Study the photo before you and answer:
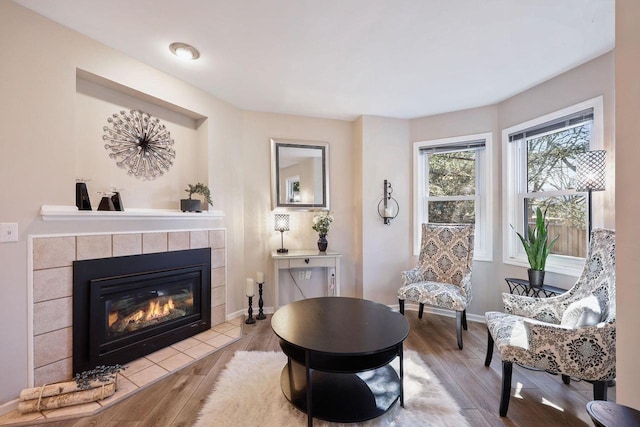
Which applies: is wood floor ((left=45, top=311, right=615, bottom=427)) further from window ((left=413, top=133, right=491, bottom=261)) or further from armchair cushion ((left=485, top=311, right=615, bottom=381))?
window ((left=413, top=133, right=491, bottom=261))

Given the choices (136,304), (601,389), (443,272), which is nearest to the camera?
(601,389)

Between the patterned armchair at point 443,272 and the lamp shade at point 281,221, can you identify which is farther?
the lamp shade at point 281,221

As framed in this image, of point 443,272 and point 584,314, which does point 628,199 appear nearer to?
point 584,314

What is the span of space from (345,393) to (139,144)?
2634mm

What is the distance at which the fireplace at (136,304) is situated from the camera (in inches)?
74.0

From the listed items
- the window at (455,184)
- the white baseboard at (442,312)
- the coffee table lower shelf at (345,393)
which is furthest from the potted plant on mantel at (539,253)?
the coffee table lower shelf at (345,393)

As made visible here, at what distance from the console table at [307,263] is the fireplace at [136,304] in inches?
28.0

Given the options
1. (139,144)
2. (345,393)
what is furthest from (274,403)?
(139,144)

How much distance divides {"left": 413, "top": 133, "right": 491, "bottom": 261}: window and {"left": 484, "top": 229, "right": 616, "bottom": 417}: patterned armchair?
122cm

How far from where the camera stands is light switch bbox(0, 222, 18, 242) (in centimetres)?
154

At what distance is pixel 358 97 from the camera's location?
2.85 m

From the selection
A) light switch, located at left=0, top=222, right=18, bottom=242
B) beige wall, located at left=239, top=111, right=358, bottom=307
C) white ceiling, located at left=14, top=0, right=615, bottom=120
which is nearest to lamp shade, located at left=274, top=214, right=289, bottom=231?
beige wall, located at left=239, top=111, right=358, bottom=307

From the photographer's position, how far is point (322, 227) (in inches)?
125

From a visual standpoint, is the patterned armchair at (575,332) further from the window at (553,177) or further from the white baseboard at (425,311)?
the white baseboard at (425,311)
